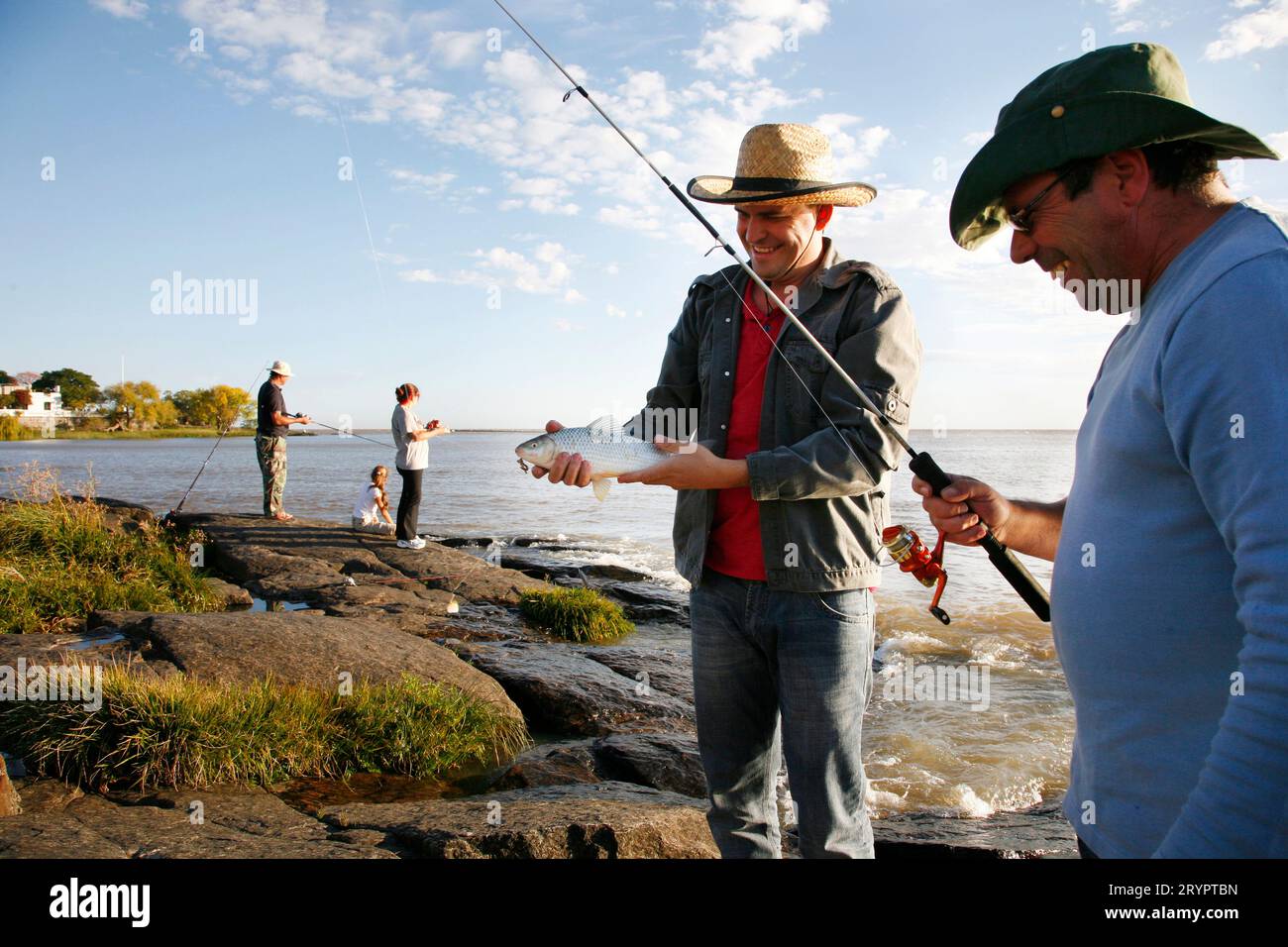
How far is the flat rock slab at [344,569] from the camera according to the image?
Result: 35.5 feet

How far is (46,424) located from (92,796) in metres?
151

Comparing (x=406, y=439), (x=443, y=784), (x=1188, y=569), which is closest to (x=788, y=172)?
(x=1188, y=569)

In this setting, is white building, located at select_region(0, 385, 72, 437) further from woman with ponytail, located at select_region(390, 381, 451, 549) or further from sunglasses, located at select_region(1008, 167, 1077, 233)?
sunglasses, located at select_region(1008, 167, 1077, 233)

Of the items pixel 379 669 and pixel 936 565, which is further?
pixel 379 669

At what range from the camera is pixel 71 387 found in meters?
139

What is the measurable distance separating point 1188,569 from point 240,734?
5.03m

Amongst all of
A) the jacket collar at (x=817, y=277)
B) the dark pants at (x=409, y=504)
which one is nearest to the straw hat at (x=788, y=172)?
the jacket collar at (x=817, y=277)

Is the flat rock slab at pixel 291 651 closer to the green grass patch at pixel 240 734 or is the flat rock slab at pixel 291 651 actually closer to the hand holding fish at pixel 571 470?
the green grass patch at pixel 240 734

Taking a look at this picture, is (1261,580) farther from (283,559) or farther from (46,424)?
(46,424)

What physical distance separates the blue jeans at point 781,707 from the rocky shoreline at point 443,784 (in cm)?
108

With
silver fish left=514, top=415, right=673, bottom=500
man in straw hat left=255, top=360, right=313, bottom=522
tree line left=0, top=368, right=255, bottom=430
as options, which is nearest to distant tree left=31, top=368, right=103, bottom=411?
tree line left=0, top=368, right=255, bottom=430

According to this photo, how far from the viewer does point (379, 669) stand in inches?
256
